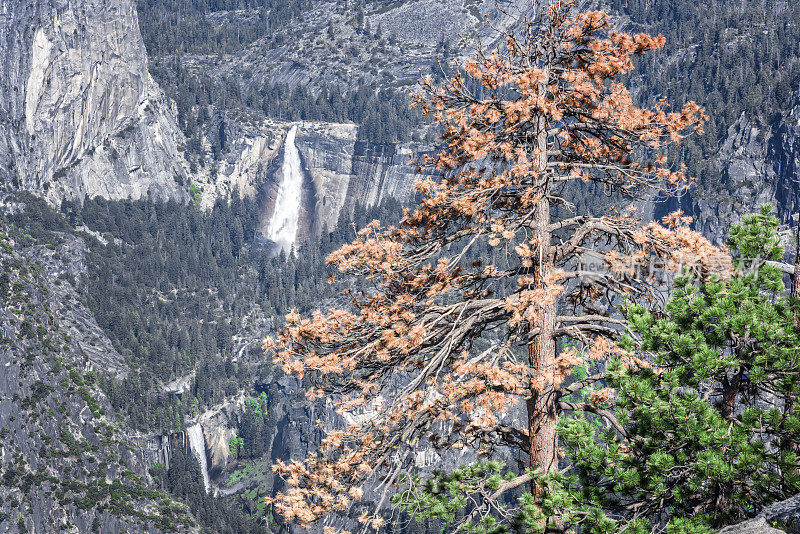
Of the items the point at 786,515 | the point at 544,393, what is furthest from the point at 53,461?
the point at 786,515

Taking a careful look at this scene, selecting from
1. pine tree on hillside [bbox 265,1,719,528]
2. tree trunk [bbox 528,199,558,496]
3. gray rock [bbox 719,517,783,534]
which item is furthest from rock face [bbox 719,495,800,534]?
tree trunk [bbox 528,199,558,496]

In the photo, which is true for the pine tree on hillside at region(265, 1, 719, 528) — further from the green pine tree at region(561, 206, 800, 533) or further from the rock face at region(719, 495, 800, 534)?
the rock face at region(719, 495, 800, 534)

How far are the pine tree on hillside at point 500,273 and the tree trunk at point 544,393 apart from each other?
3 centimetres

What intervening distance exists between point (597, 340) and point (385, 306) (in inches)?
169

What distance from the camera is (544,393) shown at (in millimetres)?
17359

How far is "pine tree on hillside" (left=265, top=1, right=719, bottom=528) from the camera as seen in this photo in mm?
17234

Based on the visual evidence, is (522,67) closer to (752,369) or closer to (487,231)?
(487,231)

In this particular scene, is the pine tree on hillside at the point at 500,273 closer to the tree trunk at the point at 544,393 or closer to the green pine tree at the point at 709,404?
the tree trunk at the point at 544,393

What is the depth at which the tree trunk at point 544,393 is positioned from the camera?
17.4m

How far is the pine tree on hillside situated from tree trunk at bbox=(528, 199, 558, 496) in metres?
0.03

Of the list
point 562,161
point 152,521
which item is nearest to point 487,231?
point 562,161

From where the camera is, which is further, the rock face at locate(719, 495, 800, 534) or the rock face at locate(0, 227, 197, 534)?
the rock face at locate(0, 227, 197, 534)

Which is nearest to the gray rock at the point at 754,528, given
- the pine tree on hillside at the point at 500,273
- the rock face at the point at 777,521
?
the rock face at the point at 777,521

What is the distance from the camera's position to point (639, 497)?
16.6 m
